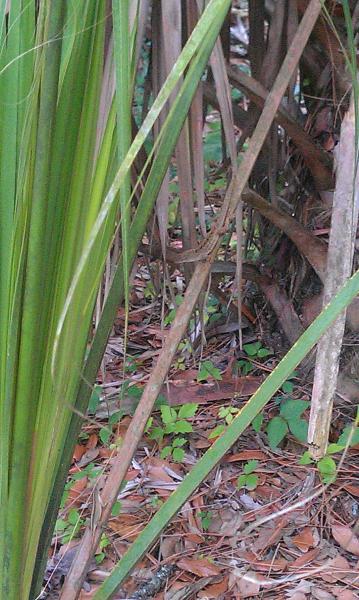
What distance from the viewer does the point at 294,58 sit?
837 mm

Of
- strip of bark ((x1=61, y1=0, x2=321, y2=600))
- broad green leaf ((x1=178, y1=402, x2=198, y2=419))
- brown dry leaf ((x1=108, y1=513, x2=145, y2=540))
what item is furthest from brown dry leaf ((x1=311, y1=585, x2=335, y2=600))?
strip of bark ((x1=61, y1=0, x2=321, y2=600))

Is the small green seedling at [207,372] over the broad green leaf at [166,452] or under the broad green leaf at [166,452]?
over

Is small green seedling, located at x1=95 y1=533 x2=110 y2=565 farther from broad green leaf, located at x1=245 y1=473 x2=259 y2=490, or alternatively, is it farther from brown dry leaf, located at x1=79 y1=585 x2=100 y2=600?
broad green leaf, located at x1=245 y1=473 x2=259 y2=490

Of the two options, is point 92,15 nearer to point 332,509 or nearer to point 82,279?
point 82,279

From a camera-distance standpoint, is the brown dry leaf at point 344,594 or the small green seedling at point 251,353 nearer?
the brown dry leaf at point 344,594

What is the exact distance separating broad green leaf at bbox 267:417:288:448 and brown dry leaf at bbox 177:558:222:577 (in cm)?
29

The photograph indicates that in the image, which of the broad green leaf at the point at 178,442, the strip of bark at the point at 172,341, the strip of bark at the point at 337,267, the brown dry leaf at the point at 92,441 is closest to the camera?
the strip of bark at the point at 172,341

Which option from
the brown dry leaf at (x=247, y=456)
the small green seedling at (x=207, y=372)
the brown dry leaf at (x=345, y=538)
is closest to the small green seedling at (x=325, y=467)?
the brown dry leaf at (x=345, y=538)

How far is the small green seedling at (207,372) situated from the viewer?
5.69ft

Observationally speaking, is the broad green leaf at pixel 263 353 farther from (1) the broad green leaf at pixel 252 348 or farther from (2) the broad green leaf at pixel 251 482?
(2) the broad green leaf at pixel 251 482

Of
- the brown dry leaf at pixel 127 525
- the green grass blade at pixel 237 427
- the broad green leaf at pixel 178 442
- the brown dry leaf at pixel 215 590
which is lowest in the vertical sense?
the brown dry leaf at pixel 215 590

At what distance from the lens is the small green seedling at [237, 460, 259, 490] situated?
4.83 ft

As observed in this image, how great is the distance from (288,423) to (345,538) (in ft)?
0.84

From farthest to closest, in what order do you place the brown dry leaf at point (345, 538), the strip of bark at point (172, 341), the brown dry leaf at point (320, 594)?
the brown dry leaf at point (345, 538), the brown dry leaf at point (320, 594), the strip of bark at point (172, 341)
